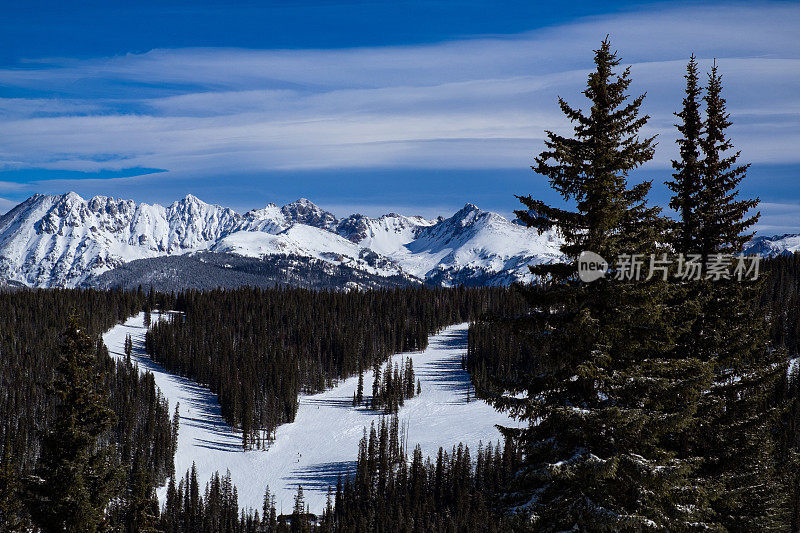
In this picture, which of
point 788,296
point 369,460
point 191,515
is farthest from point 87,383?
point 788,296

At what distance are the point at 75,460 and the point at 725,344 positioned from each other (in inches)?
1162

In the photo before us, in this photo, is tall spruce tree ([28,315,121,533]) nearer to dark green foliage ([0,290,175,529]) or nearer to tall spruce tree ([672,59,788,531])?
tall spruce tree ([672,59,788,531])

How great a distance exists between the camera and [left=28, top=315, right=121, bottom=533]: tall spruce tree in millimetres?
30875

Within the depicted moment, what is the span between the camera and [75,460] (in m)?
31.1

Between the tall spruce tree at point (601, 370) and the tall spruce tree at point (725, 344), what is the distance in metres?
7.84

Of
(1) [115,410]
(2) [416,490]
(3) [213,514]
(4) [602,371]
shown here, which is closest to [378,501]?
(2) [416,490]

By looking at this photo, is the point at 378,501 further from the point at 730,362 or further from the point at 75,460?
the point at 730,362

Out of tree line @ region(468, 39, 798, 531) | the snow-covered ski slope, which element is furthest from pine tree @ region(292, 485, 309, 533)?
tree line @ region(468, 39, 798, 531)

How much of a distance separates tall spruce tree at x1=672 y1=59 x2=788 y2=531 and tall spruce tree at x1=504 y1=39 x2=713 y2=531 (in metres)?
7.84

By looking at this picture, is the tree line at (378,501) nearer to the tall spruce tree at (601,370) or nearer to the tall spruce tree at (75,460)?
the tall spruce tree at (75,460)

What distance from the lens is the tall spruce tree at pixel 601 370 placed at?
669 inches

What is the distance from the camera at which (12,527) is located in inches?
2046

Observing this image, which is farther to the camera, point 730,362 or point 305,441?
point 305,441

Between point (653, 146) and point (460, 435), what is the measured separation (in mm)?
158724
